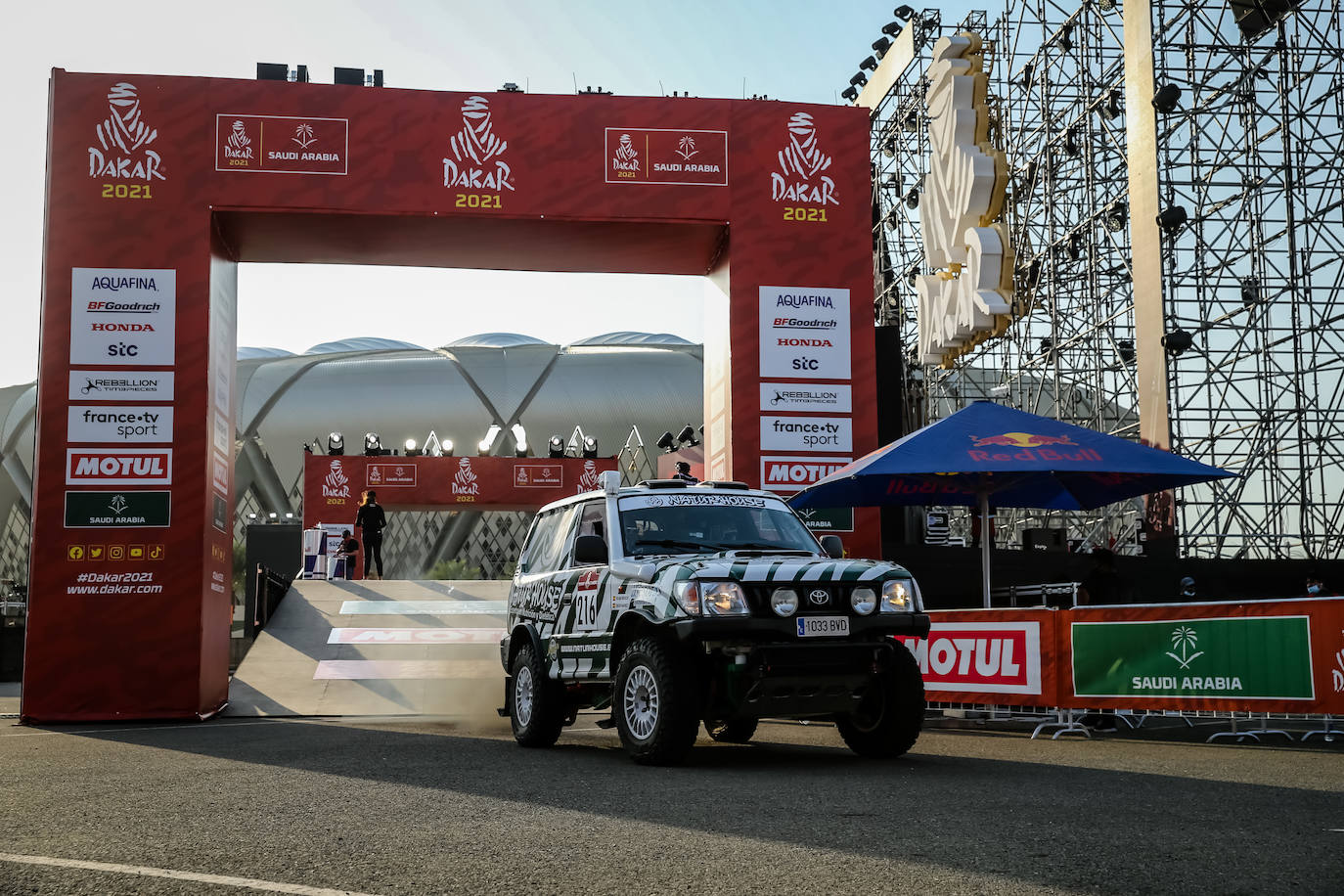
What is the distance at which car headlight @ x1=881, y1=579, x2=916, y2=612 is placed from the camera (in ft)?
27.6

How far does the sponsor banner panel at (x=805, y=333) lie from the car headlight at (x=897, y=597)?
626cm

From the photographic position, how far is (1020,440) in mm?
12617

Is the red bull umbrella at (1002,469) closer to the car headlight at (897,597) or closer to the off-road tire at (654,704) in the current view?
the car headlight at (897,597)

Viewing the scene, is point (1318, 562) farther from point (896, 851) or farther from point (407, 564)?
point (407, 564)

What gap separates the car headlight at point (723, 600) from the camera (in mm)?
7965

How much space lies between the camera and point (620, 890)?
421 cm

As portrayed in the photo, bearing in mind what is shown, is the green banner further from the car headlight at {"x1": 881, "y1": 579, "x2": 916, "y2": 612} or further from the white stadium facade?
the white stadium facade

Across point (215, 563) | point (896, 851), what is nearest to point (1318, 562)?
point (215, 563)

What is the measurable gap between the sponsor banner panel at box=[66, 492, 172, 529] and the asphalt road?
170 inches

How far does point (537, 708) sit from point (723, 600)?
247 cm

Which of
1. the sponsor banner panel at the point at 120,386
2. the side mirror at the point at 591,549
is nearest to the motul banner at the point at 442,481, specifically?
the sponsor banner panel at the point at 120,386

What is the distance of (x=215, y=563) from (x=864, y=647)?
8.56 metres

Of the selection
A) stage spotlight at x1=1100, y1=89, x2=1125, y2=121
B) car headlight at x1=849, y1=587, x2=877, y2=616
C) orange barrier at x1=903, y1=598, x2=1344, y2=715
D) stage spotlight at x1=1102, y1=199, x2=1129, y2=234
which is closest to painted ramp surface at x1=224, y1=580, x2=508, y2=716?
orange barrier at x1=903, y1=598, x2=1344, y2=715

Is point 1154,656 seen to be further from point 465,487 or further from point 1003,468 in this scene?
point 465,487
